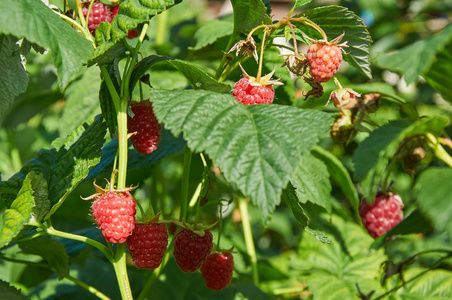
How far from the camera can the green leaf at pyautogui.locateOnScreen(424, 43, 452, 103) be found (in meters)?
0.80

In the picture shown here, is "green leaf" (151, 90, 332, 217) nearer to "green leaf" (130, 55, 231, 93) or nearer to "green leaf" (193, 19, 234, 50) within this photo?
"green leaf" (130, 55, 231, 93)

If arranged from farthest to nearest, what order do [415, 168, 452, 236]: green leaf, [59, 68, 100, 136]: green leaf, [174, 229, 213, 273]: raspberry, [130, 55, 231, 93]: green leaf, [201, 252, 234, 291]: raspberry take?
[59, 68, 100, 136]: green leaf < [201, 252, 234, 291]: raspberry < [174, 229, 213, 273]: raspberry < [130, 55, 231, 93]: green leaf < [415, 168, 452, 236]: green leaf

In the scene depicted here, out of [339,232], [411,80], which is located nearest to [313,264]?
[339,232]

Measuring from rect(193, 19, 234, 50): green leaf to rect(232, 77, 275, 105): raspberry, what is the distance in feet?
1.88

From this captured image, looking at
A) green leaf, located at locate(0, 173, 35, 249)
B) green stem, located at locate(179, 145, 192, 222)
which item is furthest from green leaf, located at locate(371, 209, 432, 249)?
green leaf, located at locate(0, 173, 35, 249)

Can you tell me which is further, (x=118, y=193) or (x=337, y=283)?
(x=337, y=283)

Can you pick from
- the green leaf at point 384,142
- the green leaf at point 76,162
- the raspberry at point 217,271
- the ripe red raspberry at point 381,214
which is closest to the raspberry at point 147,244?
the green leaf at point 76,162

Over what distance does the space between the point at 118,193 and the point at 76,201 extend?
1062 mm

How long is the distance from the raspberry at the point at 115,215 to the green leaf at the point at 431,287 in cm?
86

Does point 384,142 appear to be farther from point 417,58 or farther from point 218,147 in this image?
point 218,147

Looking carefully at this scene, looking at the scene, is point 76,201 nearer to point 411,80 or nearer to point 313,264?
point 313,264

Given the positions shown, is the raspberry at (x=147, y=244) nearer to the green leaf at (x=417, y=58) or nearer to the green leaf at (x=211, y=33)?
the green leaf at (x=417, y=58)

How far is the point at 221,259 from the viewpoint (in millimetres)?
1187

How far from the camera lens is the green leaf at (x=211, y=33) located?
4.92 feet
